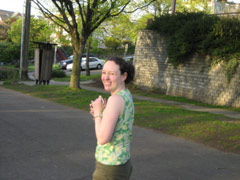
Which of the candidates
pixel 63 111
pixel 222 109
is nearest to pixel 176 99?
pixel 222 109

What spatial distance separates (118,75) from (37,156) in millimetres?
3598

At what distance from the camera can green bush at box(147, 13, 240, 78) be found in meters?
12.9

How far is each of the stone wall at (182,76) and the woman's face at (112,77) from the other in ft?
36.7

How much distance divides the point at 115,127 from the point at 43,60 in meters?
15.9

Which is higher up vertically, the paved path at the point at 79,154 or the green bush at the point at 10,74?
the green bush at the point at 10,74

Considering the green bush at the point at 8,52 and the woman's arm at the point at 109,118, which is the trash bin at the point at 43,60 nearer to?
the woman's arm at the point at 109,118

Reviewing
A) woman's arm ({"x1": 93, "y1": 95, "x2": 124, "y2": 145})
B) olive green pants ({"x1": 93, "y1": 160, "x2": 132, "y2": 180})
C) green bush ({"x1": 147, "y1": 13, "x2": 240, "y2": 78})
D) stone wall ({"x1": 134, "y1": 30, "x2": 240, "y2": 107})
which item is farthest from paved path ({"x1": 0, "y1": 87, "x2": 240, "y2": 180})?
green bush ({"x1": 147, "y1": 13, "x2": 240, "y2": 78})

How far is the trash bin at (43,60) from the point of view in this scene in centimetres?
1778

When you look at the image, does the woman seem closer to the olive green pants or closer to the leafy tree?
the olive green pants

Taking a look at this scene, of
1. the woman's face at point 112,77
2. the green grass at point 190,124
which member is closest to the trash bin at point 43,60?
the green grass at point 190,124

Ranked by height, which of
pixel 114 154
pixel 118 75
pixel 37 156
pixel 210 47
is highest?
pixel 210 47

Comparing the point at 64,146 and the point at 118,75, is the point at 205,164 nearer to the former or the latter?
the point at 64,146

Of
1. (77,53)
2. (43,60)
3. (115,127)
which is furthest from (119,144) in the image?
(43,60)

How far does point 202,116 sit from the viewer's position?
9.80 meters
